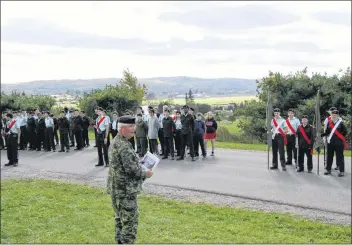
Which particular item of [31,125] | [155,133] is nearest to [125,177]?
[155,133]

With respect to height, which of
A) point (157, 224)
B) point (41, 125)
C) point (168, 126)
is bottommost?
point (157, 224)

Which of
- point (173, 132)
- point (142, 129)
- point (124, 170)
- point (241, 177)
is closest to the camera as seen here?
point (124, 170)

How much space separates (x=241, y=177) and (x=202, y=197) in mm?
2765

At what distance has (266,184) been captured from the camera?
1243 centimetres

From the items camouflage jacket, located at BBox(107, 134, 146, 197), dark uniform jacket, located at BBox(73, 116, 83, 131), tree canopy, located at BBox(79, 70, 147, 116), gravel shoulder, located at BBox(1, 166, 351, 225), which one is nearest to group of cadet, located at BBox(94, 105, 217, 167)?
gravel shoulder, located at BBox(1, 166, 351, 225)

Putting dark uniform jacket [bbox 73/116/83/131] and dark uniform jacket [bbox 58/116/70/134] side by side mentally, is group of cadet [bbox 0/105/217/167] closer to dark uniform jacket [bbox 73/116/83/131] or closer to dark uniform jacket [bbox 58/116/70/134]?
dark uniform jacket [bbox 58/116/70/134]

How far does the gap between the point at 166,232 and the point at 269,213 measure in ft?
8.50

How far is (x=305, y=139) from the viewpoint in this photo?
46.2 ft

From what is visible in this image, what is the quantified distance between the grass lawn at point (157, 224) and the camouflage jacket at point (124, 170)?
7.52 feet

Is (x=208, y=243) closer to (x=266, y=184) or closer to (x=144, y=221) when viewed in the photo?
(x=144, y=221)

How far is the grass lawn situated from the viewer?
7.98 metres

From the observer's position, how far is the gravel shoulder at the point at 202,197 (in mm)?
9352

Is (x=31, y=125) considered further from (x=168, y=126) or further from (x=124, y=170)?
(x=124, y=170)

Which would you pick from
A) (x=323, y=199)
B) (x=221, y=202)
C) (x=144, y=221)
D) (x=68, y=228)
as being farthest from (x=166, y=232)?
(x=323, y=199)
